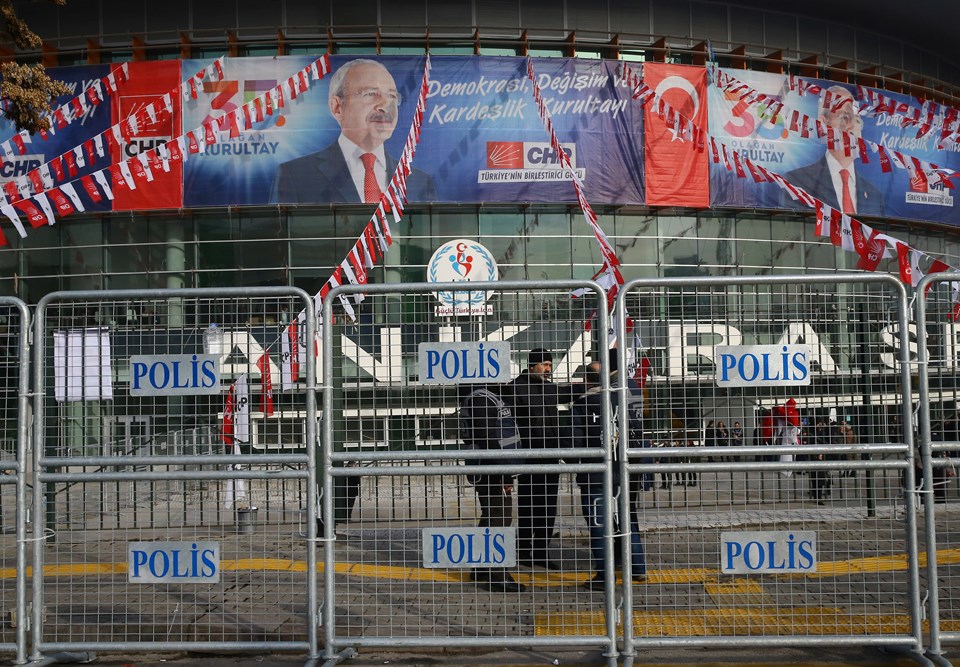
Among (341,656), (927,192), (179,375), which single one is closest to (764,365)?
(341,656)

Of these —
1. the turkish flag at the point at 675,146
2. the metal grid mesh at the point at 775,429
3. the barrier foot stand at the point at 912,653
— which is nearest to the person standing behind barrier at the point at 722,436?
the metal grid mesh at the point at 775,429

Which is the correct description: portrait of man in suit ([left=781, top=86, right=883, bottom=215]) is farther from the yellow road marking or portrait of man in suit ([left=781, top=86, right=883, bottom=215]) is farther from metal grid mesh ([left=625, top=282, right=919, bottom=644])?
the yellow road marking

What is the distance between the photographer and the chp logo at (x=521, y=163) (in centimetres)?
2145

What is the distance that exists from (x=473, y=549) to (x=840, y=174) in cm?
2264

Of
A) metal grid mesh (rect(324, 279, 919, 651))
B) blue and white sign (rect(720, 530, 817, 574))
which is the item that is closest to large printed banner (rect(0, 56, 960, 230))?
metal grid mesh (rect(324, 279, 919, 651))

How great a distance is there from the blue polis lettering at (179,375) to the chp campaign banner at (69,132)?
1843cm

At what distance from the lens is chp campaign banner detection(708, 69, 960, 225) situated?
22.7 m

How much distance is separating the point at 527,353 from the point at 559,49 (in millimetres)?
19814

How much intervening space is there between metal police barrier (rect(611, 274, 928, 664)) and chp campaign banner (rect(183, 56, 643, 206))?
1670cm

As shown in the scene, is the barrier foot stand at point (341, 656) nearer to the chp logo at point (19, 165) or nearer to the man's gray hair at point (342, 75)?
the man's gray hair at point (342, 75)

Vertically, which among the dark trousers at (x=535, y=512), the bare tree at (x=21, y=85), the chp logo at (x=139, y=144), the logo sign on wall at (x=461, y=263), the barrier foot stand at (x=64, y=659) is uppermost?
the chp logo at (x=139, y=144)

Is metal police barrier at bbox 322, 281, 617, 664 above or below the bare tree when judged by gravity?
below

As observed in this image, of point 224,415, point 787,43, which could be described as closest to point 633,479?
point 224,415

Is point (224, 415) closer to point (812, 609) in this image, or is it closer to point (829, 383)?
point (829, 383)
